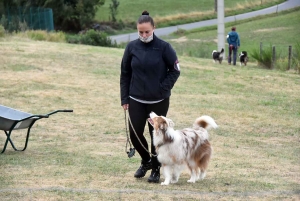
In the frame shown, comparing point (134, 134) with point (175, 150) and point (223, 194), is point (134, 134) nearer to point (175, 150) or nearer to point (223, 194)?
point (175, 150)

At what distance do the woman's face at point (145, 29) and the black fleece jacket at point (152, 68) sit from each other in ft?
0.45

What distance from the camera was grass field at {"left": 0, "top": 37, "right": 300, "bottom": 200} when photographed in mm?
8070

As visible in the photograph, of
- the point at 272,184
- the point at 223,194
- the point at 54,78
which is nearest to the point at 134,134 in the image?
the point at 223,194

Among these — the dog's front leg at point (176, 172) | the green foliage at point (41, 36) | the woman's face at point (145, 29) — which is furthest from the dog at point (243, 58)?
the woman's face at point (145, 29)

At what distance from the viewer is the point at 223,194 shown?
7.79 meters

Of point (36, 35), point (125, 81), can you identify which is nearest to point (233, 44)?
point (36, 35)

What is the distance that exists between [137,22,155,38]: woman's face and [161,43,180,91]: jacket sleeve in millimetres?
282

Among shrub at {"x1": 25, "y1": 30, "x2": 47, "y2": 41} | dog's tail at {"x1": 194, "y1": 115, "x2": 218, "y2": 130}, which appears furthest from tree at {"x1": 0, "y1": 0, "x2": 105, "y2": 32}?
dog's tail at {"x1": 194, "y1": 115, "x2": 218, "y2": 130}

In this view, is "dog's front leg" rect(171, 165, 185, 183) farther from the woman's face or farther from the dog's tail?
the woman's face

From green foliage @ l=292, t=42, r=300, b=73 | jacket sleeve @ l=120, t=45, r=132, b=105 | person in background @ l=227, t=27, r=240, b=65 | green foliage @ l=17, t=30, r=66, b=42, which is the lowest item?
green foliage @ l=292, t=42, r=300, b=73

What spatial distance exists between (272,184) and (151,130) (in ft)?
5.62

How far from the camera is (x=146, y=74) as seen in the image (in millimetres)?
7938

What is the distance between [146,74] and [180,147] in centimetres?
95

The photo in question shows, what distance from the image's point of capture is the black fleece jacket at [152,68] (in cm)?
792
